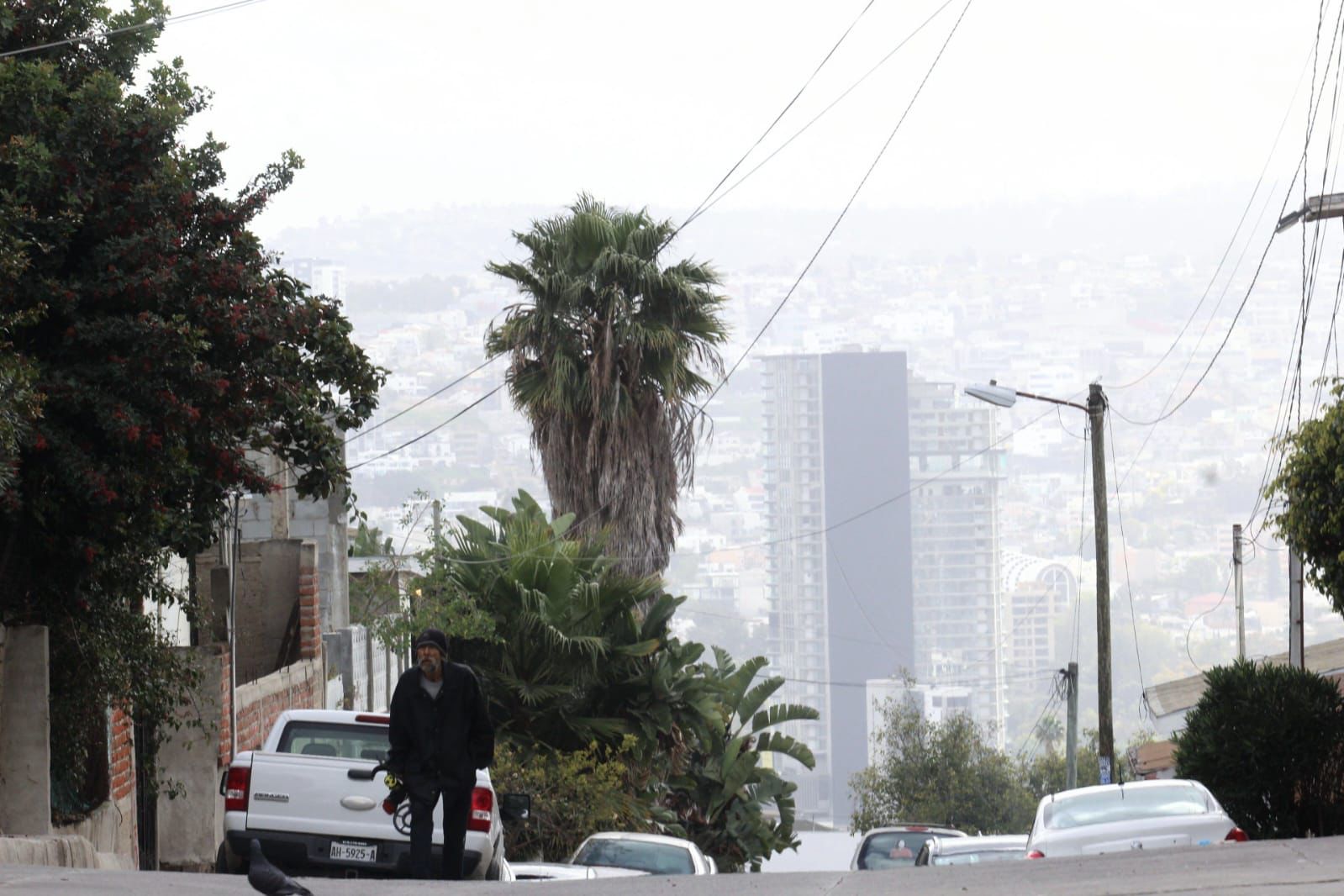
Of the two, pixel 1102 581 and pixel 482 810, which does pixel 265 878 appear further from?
pixel 1102 581

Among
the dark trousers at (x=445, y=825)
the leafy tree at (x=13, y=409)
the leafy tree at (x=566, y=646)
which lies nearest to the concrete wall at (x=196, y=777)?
the leafy tree at (x=13, y=409)

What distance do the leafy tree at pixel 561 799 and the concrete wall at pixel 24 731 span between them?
11098mm

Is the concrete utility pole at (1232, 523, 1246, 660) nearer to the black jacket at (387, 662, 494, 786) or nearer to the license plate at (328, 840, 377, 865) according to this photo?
the license plate at (328, 840, 377, 865)

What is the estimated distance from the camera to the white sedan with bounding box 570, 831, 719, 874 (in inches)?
669

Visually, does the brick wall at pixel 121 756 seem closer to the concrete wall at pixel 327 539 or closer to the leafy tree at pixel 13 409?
the leafy tree at pixel 13 409

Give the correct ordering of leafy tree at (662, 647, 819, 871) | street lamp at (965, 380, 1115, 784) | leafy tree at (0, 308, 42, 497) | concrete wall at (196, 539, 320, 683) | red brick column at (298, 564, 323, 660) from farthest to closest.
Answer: leafy tree at (662, 647, 819, 871), street lamp at (965, 380, 1115, 784), concrete wall at (196, 539, 320, 683), red brick column at (298, 564, 323, 660), leafy tree at (0, 308, 42, 497)

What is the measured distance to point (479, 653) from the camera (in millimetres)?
24828

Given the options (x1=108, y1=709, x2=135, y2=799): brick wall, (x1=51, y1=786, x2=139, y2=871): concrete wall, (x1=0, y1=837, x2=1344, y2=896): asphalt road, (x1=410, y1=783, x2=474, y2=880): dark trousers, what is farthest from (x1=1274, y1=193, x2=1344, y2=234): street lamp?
(x1=51, y1=786, x2=139, y2=871): concrete wall

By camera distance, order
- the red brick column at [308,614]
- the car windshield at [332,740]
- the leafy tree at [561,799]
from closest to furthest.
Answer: the car windshield at [332,740]
the red brick column at [308,614]
the leafy tree at [561,799]

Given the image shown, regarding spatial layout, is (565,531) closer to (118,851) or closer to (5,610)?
(118,851)

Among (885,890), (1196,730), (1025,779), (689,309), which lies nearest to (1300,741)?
(1196,730)

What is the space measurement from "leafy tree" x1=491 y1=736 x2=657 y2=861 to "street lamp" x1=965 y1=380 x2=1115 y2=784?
8375 millimetres

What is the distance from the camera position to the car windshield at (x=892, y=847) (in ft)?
80.1

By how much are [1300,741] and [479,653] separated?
11.6 metres
